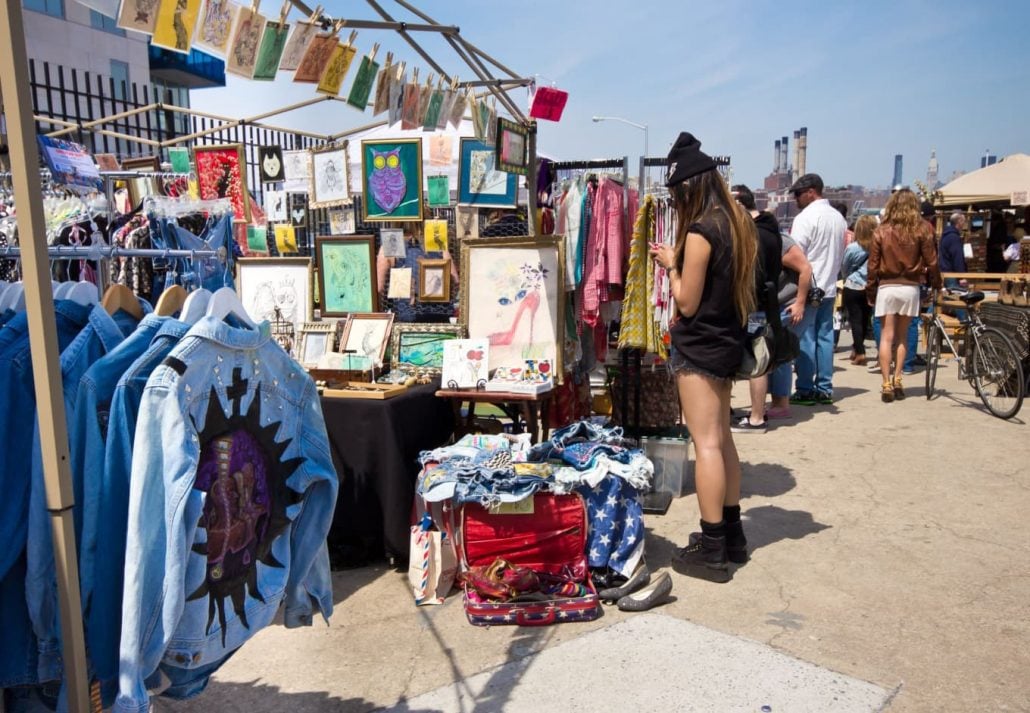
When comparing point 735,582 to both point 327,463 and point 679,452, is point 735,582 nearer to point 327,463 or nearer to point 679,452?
point 679,452

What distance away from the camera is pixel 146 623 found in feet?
5.19

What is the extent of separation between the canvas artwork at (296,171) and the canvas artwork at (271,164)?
0.14 metres

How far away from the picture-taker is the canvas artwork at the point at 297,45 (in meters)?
3.64

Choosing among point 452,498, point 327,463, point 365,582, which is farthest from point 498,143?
point 327,463

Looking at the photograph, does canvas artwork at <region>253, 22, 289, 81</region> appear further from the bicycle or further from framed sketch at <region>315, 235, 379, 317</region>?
the bicycle

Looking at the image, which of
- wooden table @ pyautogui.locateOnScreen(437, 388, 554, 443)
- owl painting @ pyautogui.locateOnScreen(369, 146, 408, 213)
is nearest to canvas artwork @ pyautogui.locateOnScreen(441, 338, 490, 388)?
wooden table @ pyautogui.locateOnScreen(437, 388, 554, 443)

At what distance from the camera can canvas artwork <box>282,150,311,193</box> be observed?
20.0 ft

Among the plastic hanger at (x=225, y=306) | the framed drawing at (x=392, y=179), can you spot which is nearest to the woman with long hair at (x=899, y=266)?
the framed drawing at (x=392, y=179)

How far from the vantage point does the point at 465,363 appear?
4.54 metres

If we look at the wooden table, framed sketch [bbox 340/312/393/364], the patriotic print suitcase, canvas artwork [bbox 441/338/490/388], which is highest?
framed sketch [bbox 340/312/393/364]

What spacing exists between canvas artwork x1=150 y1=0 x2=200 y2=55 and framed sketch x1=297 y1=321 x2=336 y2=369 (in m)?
2.17

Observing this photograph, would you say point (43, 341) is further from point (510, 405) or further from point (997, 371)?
point (997, 371)

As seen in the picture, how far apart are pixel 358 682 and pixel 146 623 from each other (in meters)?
1.56

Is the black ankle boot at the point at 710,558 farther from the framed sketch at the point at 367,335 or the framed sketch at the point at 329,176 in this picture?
the framed sketch at the point at 329,176
